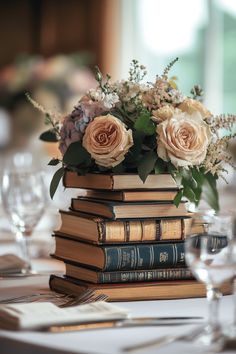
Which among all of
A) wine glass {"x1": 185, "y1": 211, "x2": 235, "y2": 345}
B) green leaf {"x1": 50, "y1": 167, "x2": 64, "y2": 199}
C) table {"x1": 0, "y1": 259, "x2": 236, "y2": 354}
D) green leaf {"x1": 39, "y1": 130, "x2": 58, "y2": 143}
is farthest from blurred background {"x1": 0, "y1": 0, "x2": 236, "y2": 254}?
wine glass {"x1": 185, "y1": 211, "x2": 235, "y2": 345}

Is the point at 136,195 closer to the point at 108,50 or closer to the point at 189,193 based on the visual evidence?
the point at 189,193

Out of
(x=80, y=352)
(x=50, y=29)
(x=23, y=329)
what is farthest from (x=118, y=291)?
(x=50, y=29)

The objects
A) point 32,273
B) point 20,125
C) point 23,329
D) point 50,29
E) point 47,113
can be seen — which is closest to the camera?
point 23,329

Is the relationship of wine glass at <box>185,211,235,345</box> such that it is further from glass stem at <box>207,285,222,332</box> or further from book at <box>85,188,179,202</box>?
book at <box>85,188,179,202</box>

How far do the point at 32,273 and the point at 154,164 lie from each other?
49cm

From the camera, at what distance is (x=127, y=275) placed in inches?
63.7

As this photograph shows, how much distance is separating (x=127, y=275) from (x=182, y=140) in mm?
258

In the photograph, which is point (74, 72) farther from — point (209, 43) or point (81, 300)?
point (81, 300)

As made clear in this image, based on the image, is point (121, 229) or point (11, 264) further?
point (11, 264)

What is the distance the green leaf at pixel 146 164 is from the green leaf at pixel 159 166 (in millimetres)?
21

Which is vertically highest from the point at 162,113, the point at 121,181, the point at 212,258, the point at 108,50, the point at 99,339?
the point at 108,50

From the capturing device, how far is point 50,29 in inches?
347

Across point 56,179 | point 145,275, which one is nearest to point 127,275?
point 145,275

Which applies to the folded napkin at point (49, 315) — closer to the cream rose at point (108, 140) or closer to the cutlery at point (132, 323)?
the cutlery at point (132, 323)
